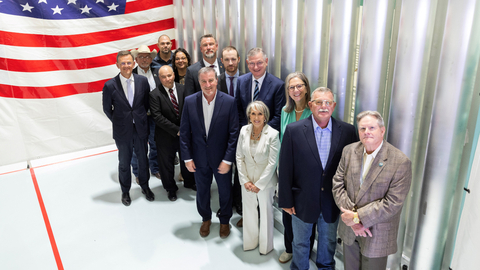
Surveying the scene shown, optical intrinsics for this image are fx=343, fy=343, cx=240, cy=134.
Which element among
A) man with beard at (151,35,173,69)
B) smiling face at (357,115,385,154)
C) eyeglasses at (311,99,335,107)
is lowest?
smiling face at (357,115,385,154)

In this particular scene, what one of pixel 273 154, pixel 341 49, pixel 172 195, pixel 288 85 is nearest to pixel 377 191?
pixel 273 154

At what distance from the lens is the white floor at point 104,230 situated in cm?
324

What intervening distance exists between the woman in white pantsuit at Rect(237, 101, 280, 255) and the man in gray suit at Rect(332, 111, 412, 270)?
27.8 inches

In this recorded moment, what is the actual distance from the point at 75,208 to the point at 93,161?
58.5 inches

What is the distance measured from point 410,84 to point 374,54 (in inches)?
14.1

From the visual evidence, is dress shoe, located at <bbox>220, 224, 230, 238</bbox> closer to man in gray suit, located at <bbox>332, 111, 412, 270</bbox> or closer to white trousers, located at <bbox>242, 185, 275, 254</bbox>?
white trousers, located at <bbox>242, 185, 275, 254</bbox>

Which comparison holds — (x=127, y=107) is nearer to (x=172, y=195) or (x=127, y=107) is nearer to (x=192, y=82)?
(x=192, y=82)

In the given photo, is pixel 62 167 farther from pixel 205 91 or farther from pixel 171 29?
pixel 205 91

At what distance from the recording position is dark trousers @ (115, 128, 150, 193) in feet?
13.5

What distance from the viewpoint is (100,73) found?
571 centimetres

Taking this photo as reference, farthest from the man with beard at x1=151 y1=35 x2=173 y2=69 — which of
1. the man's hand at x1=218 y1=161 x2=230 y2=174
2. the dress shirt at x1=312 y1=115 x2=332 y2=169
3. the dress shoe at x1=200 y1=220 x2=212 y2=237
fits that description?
the dress shirt at x1=312 y1=115 x2=332 y2=169

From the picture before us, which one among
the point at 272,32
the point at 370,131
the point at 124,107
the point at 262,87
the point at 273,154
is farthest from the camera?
the point at 124,107

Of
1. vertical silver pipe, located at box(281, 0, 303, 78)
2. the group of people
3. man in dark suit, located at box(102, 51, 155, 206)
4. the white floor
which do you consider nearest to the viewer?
the group of people

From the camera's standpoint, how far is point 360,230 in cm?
221
